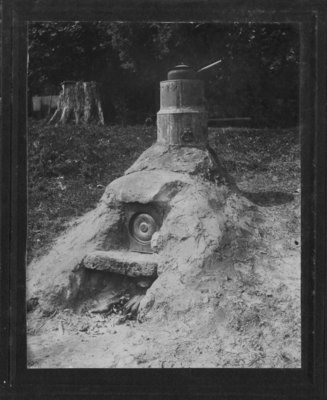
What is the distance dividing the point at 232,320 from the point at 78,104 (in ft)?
6.39

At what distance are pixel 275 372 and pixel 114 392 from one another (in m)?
1.16

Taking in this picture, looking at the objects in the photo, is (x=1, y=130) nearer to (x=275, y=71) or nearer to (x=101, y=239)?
(x=101, y=239)

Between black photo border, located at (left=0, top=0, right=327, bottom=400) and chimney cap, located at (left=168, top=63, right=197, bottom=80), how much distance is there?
348 millimetres

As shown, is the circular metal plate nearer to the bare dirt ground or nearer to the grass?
the grass

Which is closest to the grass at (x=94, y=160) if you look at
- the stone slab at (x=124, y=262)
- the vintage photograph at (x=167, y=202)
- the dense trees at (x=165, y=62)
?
the vintage photograph at (x=167, y=202)

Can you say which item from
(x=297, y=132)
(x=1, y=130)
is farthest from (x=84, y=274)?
(x=297, y=132)

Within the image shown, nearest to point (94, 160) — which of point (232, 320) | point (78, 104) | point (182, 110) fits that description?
point (78, 104)

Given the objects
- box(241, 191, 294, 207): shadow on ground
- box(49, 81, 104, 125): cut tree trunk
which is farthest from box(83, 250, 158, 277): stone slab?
box(49, 81, 104, 125): cut tree trunk

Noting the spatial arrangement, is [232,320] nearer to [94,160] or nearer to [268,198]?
[268,198]

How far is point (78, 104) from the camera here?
14.1ft

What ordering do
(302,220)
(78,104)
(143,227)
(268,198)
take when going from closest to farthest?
(302,220), (78,104), (268,198), (143,227)

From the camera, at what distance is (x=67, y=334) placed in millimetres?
4238

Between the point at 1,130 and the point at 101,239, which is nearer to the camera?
the point at 1,130

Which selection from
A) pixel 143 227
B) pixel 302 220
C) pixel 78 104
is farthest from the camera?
pixel 143 227
